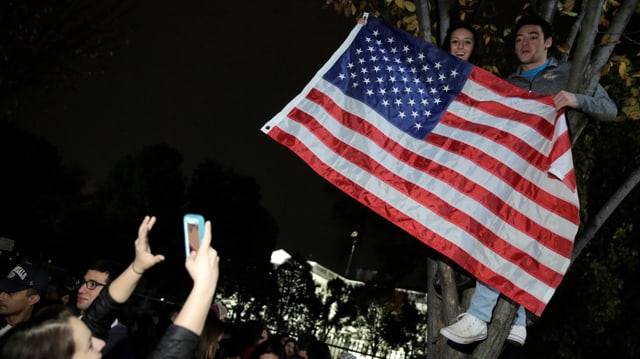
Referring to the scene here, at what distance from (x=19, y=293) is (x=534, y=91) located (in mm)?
4732

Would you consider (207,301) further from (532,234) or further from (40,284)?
(40,284)

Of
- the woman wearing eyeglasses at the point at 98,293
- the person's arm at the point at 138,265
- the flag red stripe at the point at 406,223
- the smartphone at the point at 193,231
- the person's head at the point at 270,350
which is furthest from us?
the person's head at the point at 270,350

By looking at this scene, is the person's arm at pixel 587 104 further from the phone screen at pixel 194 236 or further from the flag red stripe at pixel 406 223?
the phone screen at pixel 194 236

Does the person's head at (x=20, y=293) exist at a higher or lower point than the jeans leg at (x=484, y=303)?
lower

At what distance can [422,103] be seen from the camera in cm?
511

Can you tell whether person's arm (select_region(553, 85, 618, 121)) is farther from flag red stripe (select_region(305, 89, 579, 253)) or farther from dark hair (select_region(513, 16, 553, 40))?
dark hair (select_region(513, 16, 553, 40))

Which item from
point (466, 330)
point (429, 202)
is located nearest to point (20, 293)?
point (429, 202)

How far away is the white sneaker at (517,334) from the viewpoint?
457 centimetres

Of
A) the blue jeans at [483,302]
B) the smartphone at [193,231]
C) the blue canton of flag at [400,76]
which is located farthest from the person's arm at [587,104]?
the smartphone at [193,231]

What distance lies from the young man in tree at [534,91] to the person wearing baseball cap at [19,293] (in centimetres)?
355

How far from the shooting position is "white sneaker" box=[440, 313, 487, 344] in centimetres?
432

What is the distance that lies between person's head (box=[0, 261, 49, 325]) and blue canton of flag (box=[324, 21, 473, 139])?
3.17m

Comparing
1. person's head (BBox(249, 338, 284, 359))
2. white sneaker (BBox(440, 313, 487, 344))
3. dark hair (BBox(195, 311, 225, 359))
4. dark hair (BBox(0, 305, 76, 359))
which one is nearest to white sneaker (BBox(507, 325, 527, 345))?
white sneaker (BBox(440, 313, 487, 344))

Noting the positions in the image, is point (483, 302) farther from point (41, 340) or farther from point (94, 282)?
point (41, 340)
